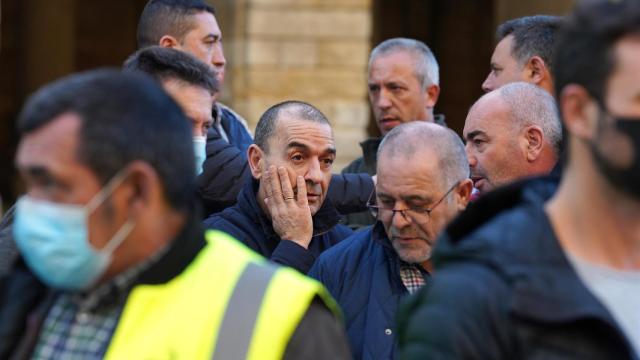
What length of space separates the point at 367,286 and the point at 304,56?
414 inches

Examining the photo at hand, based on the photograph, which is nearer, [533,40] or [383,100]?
[533,40]

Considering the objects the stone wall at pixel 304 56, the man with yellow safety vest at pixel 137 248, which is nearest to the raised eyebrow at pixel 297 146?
the man with yellow safety vest at pixel 137 248

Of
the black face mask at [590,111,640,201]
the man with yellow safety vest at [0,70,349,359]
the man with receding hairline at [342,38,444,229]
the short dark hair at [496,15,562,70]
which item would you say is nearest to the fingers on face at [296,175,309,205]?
the short dark hair at [496,15,562,70]

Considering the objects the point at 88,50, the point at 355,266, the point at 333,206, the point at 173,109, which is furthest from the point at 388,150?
the point at 88,50

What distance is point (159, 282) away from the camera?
3.18m

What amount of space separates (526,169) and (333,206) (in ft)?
2.45

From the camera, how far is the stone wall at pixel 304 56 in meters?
15.2

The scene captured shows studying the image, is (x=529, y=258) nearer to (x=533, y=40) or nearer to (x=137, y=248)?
(x=137, y=248)

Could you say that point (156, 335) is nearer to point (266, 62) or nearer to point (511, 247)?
point (511, 247)

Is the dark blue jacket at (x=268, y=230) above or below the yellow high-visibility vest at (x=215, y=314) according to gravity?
below

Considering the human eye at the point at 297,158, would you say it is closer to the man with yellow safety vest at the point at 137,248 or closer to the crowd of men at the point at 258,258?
the crowd of men at the point at 258,258

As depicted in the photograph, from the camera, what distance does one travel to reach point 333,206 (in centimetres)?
595

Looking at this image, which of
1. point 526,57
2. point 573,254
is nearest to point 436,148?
point 526,57

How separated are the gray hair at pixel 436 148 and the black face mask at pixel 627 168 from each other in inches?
86.8
